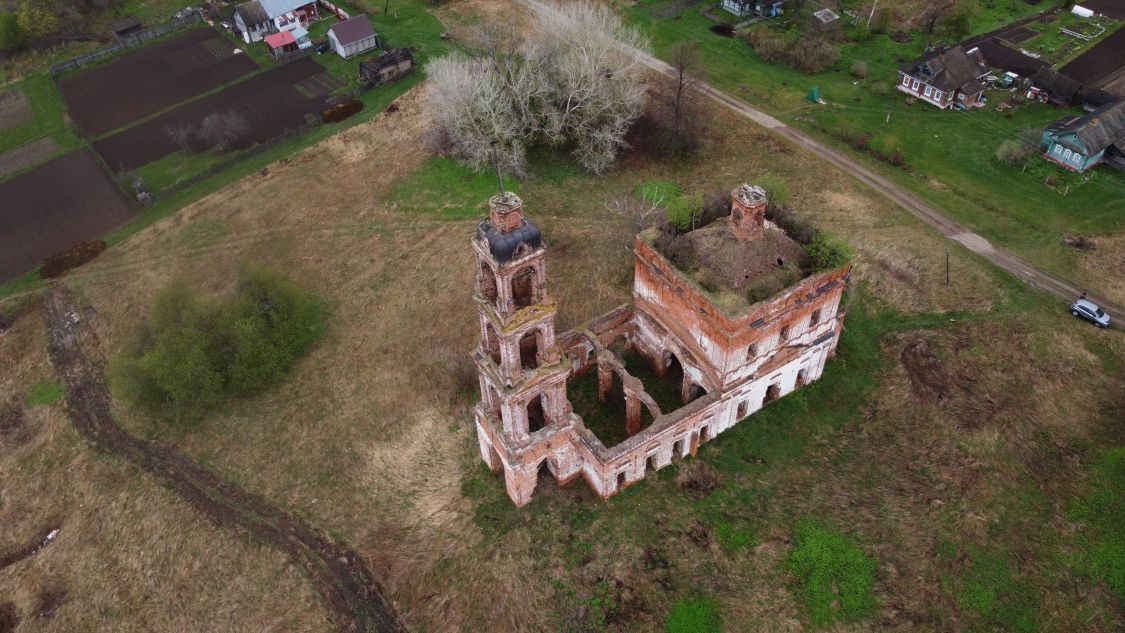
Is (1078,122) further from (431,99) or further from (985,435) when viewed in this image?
(431,99)

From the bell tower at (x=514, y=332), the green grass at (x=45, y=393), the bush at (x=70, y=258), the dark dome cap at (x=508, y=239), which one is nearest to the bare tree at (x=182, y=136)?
the bush at (x=70, y=258)

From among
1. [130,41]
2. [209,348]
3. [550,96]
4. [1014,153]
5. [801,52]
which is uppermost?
[130,41]

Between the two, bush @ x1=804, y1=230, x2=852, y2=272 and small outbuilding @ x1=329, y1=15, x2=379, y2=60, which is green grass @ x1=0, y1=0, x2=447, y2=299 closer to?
small outbuilding @ x1=329, y1=15, x2=379, y2=60

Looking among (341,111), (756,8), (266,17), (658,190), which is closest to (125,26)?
(266,17)

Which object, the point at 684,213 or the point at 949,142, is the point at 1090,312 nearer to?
the point at 949,142

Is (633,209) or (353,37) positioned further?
(353,37)

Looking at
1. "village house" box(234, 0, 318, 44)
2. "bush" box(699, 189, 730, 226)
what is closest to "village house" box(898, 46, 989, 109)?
"bush" box(699, 189, 730, 226)
